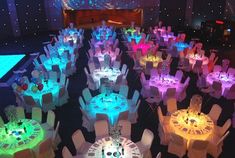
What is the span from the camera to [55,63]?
10.6 meters

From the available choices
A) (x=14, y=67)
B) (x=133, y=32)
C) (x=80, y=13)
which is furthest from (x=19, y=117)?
(x=80, y=13)

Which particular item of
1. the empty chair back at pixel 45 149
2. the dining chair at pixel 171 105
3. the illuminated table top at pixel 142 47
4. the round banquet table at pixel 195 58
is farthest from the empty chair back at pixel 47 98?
the round banquet table at pixel 195 58

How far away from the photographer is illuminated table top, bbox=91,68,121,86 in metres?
9.22

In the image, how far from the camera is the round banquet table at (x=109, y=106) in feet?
22.6

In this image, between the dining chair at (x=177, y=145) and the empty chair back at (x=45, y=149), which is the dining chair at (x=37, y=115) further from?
the dining chair at (x=177, y=145)

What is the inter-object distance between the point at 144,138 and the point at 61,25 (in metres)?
14.3

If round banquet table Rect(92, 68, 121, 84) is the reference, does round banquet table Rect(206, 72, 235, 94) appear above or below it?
below

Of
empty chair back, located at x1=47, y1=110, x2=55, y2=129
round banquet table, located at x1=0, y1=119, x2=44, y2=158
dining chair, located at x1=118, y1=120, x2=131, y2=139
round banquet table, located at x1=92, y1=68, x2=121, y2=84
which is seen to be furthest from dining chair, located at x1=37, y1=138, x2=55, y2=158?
round banquet table, located at x1=92, y1=68, x2=121, y2=84

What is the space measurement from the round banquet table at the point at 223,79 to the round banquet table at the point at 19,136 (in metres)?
5.90

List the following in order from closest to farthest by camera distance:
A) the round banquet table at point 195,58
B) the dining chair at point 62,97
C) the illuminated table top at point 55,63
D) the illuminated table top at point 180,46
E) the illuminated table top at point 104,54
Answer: the dining chair at point 62,97 → the illuminated table top at point 55,63 → the round banquet table at point 195,58 → the illuminated table top at point 104,54 → the illuminated table top at point 180,46

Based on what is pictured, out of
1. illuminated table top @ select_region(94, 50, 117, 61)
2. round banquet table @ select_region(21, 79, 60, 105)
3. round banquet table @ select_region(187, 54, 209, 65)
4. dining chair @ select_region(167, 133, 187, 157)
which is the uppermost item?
illuminated table top @ select_region(94, 50, 117, 61)

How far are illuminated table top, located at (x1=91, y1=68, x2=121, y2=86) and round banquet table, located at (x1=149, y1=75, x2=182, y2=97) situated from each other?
4.60 feet

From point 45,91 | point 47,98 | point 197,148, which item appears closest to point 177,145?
point 197,148

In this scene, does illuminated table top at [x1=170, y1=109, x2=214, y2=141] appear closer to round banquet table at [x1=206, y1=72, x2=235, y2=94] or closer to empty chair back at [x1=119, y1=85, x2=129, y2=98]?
empty chair back at [x1=119, y1=85, x2=129, y2=98]
